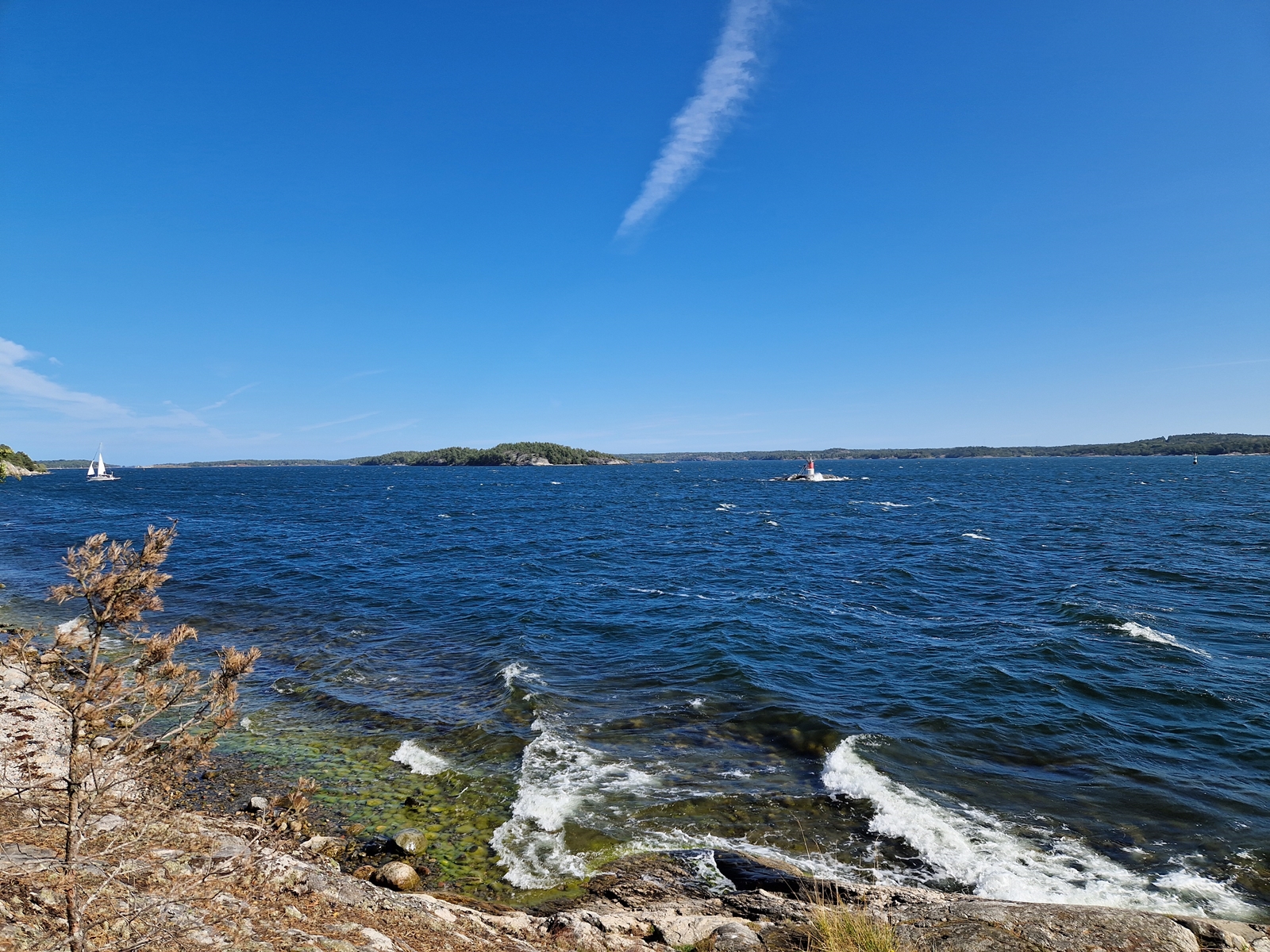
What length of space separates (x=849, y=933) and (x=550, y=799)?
6.82 metres

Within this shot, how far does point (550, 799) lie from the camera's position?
1223 cm

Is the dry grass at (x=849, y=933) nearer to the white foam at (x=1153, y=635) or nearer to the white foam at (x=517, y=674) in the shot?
the white foam at (x=517, y=674)

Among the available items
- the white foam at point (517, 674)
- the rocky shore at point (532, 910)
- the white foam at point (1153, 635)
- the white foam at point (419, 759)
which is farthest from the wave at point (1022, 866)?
the white foam at point (1153, 635)

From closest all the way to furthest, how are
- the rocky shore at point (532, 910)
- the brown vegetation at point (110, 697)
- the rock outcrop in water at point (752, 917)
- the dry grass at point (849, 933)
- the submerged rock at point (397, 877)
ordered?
the brown vegetation at point (110, 697) → the rocky shore at point (532, 910) → the dry grass at point (849, 933) → the rock outcrop in water at point (752, 917) → the submerged rock at point (397, 877)

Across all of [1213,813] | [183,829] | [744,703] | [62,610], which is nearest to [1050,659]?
[1213,813]

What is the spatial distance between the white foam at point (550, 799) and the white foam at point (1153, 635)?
19.3 m

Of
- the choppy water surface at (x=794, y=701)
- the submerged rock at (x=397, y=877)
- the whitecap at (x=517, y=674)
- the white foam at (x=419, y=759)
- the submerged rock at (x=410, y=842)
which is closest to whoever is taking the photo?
the submerged rock at (x=397, y=877)

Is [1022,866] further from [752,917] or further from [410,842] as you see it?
[410,842]

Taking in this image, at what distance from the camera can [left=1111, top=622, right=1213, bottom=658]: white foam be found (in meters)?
20.5

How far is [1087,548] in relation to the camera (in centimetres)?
4025

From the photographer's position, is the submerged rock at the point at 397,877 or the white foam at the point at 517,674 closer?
the submerged rock at the point at 397,877

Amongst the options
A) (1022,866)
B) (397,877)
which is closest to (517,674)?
(397,877)

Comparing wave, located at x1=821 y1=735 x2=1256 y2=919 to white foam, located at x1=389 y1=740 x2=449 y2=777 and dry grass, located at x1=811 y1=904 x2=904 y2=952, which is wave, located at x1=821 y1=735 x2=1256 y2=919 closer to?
dry grass, located at x1=811 y1=904 x2=904 y2=952

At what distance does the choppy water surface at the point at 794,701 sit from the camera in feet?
35.8
